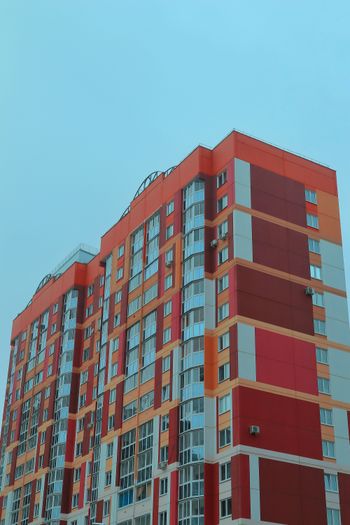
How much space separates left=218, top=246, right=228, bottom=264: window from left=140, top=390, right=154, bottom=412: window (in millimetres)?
12208

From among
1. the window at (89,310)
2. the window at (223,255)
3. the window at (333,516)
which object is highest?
the window at (89,310)

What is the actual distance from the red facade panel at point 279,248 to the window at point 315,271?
48 centimetres

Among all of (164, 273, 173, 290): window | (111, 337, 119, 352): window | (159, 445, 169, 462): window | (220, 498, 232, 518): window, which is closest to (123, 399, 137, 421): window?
(159, 445, 169, 462): window

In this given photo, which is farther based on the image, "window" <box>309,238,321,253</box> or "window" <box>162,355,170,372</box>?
"window" <box>309,238,321,253</box>

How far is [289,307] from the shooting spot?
6481 cm

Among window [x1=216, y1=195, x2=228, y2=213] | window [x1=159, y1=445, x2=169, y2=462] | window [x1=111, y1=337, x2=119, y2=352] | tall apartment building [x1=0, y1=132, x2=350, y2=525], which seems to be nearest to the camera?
tall apartment building [x1=0, y1=132, x2=350, y2=525]

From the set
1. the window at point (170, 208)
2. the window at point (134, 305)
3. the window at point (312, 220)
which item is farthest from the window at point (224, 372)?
the window at point (170, 208)

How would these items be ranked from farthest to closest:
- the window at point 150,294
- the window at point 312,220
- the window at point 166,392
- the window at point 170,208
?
the window at point 170,208 → the window at point 150,294 → the window at point 312,220 → the window at point 166,392

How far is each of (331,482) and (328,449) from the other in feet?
7.89

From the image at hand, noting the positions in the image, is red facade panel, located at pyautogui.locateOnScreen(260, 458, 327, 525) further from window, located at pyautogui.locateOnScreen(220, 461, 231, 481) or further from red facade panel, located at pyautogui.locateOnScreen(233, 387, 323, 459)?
window, located at pyautogui.locateOnScreen(220, 461, 231, 481)

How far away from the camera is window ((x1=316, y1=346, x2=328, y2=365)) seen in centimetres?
6456

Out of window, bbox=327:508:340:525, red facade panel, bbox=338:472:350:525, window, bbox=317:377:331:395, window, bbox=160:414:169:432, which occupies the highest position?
window, bbox=317:377:331:395

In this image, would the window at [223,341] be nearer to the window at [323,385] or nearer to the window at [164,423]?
the window at [164,423]

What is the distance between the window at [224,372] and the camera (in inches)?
2407
